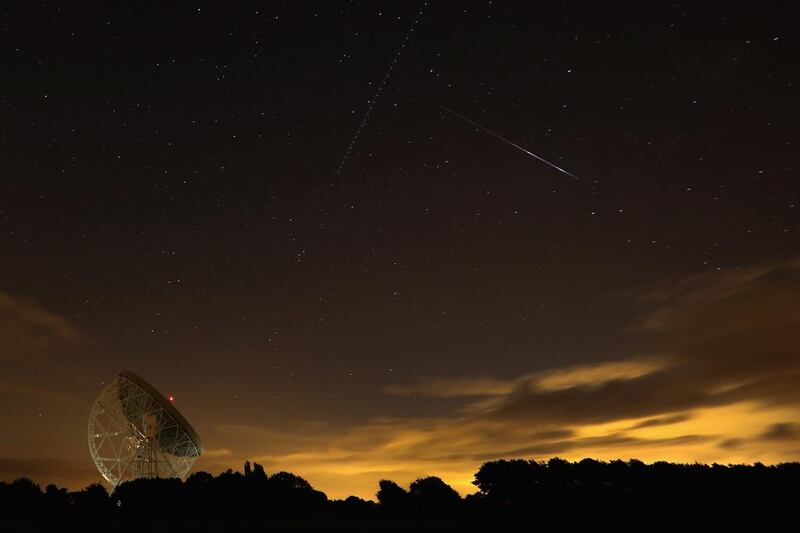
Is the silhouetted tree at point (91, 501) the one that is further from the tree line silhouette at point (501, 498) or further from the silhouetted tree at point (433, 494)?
the silhouetted tree at point (433, 494)

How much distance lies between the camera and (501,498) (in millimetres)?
42719

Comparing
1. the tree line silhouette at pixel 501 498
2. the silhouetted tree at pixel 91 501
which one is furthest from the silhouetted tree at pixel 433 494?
the silhouetted tree at pixel 91 501

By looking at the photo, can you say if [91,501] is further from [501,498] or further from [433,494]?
[501,498]

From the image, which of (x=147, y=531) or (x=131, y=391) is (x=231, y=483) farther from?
(x=147, y=531)

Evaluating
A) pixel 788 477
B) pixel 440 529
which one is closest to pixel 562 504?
pixel 788 477

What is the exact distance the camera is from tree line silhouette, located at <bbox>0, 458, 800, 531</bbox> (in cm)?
3216

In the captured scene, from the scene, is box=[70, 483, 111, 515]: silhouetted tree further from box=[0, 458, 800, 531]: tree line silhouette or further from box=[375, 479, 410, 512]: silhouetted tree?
box=[375, 479, 410, 512]: silhouetted tree

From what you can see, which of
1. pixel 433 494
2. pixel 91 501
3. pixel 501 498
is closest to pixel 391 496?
pixel 433 494

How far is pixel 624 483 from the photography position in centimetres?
4056

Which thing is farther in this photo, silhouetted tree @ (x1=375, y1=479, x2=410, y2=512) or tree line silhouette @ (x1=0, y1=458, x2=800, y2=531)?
silhouetted tree @ (x1=375, y1=479, x2=410, y2=512)

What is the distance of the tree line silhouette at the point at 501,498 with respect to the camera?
32.2 metres

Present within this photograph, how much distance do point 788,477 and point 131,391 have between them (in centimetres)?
3967

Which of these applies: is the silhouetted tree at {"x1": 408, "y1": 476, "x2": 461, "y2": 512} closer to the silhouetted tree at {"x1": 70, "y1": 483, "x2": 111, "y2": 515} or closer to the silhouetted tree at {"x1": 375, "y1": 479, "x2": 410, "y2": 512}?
the silhouetted tree at {"x1": 375, "y1": 479, "x2": 410, "y2": 512}

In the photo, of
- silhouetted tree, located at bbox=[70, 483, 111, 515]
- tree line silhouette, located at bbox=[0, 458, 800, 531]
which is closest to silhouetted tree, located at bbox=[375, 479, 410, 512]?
tree line silhouette, located at bbox=[0, 458, 800, 531]
